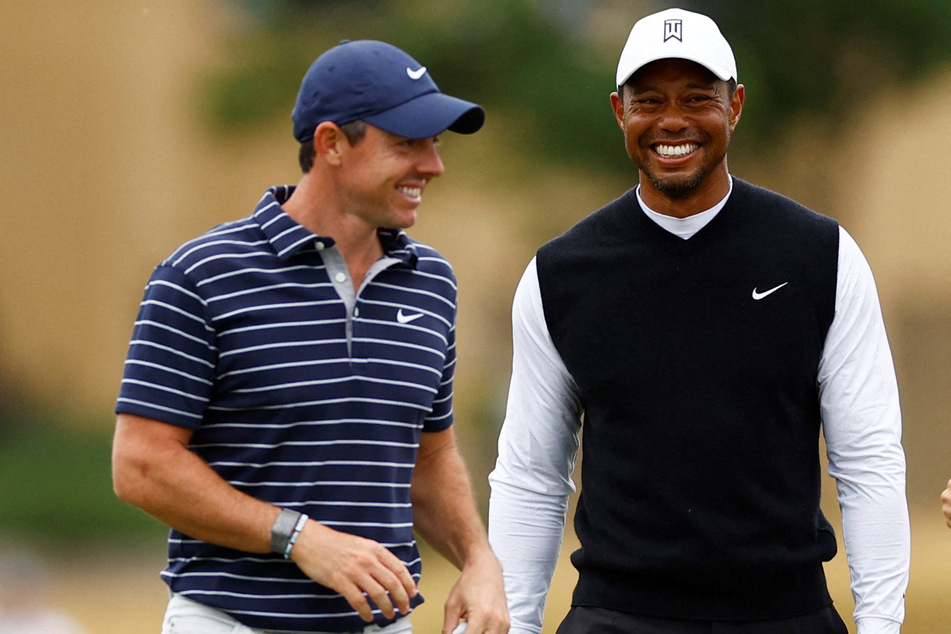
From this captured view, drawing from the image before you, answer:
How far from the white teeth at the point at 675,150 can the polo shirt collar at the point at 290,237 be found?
25.5 inches

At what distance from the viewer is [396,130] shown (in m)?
3.37

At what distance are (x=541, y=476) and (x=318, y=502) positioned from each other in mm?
949

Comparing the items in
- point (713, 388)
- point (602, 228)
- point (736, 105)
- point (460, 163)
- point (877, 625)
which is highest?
point (460, 163)

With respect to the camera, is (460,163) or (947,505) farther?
(460,163)

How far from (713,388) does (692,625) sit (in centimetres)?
56

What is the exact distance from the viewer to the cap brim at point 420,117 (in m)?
3.37

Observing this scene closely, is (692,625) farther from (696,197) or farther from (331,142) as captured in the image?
(331,142)

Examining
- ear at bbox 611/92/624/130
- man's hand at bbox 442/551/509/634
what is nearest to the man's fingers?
man's hand at bbox 442/551/509/634

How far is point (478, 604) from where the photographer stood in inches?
134

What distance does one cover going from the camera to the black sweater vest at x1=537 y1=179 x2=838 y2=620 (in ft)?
11.9

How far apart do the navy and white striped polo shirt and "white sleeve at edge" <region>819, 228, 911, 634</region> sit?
1.03m

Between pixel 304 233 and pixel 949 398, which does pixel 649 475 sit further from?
pixel 949 398

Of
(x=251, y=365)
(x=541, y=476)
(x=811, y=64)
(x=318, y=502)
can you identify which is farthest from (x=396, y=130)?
(x=811, y=64)

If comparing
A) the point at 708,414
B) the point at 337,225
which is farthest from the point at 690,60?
the point at 337,225
